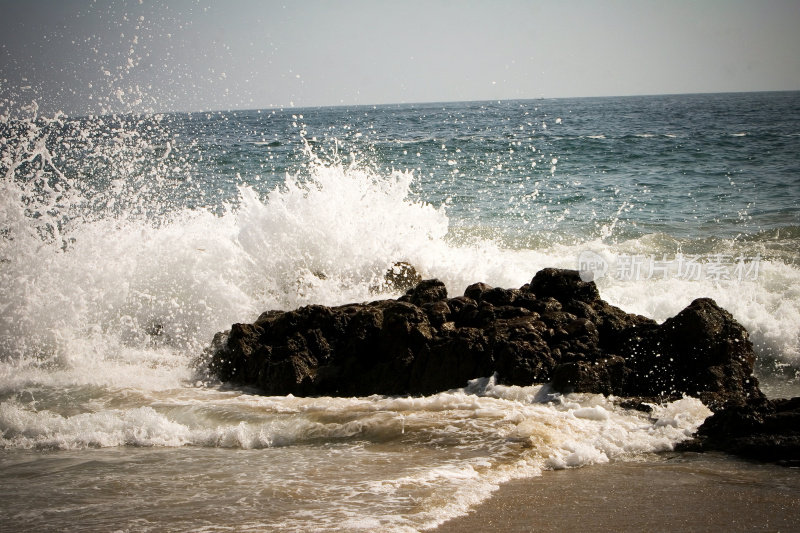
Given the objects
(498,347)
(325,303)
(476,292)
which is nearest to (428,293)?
(476,292)

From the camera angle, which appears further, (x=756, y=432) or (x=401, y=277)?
(x=401, y=277)

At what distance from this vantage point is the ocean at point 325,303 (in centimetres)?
398

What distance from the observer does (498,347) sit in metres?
5.75

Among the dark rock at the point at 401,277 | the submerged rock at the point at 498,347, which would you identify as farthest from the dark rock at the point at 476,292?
the dark rock at the point at 401,277

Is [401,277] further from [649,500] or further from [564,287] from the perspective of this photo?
[649,500]

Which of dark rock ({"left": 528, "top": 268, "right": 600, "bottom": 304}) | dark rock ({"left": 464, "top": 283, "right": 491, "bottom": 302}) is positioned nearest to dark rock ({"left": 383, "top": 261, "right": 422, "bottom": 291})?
dark rock ({"left": 464, "top": 283, "right": 491, "bottom": 302})

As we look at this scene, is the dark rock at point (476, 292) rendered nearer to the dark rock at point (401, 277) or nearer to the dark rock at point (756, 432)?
the dark rock at point (401, 277)

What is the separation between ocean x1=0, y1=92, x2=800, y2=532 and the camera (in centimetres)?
398

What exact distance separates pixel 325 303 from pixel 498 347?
301 cm

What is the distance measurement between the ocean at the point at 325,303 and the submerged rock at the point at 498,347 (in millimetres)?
246

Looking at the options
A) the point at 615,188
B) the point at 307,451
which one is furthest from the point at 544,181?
the point at 307,451

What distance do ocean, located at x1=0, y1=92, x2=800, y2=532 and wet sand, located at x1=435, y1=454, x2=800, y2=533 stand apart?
0.11 metres

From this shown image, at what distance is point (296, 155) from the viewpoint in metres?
24.2

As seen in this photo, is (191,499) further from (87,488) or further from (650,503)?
(650,503)
